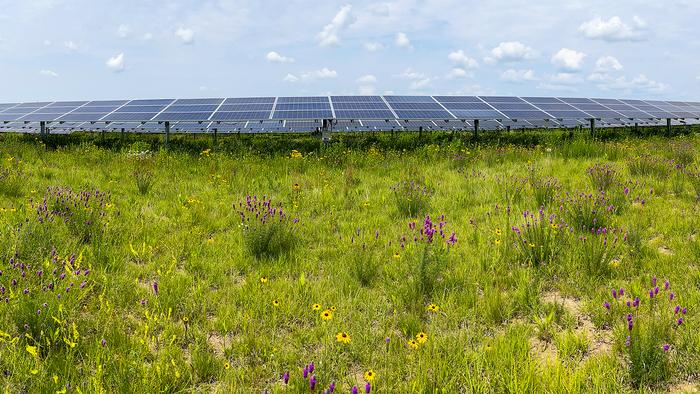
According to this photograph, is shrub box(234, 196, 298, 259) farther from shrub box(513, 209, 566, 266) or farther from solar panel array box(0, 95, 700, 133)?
solar panel array box(0, 95, 700, 133)

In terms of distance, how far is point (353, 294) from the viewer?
11.0 ft

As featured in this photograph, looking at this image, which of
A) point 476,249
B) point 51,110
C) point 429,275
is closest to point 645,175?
point 476,249

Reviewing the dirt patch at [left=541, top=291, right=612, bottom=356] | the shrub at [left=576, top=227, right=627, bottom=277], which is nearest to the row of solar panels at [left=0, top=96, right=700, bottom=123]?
the shrub at [left=576, top=227, right=627, bottom=277]

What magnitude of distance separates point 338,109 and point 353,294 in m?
18.6

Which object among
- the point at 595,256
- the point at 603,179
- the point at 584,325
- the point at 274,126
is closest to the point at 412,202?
the point at 595,256

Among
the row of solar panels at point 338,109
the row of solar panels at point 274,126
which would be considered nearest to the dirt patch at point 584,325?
the row of solar panels at point 338,109

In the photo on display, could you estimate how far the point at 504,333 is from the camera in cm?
278

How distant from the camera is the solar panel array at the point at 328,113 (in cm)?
1948

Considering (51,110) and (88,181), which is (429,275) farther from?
(51,110)

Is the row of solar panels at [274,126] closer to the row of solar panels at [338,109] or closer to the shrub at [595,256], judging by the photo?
the row of solar panels at [338,109]

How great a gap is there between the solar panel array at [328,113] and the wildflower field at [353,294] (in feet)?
42.6

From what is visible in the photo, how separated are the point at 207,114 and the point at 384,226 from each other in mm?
17137

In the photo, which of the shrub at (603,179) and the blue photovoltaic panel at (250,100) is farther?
the blue photovoltaic panel at (250,100)

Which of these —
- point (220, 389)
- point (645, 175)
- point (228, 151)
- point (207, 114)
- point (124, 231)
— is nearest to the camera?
point (220, 389)
